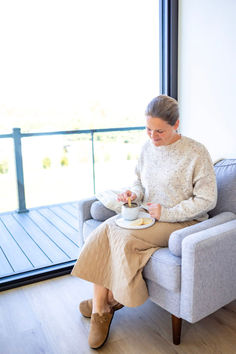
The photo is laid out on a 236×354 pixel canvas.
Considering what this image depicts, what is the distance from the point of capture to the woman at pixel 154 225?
5.40 feet

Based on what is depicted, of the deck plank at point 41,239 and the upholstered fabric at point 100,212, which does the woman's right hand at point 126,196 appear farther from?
the deck plank at point 41,239

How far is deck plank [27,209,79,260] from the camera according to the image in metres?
2.81

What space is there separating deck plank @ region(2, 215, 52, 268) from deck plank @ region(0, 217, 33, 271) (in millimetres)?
35

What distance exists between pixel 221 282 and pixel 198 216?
0.37 metres

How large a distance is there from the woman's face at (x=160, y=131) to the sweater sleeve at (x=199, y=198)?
0.20m

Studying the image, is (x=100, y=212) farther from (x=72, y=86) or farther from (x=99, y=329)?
(x=72, y=86)

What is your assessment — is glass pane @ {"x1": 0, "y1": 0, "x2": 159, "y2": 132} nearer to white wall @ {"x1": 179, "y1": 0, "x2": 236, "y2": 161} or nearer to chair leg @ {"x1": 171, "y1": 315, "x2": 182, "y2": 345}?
white wall @ {"x1": 179, "y1": 0, "x2": 236, "y2": 161}

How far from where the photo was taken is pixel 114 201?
208cm

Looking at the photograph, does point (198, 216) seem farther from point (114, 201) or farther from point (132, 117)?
point (132, 117)

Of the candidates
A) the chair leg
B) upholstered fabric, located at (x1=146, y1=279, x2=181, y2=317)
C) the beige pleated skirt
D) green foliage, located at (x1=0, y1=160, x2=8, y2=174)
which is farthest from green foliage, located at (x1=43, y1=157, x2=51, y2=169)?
the chair leg

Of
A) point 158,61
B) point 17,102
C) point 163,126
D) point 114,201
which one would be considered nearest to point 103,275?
point 114,201

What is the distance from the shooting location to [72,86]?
2811 millimetres

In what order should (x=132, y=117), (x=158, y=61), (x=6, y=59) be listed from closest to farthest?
(x=6, y=59) < (x=158, y=61) < (x=132, y=117)

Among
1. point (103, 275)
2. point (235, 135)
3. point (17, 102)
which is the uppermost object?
point (17, 102)
